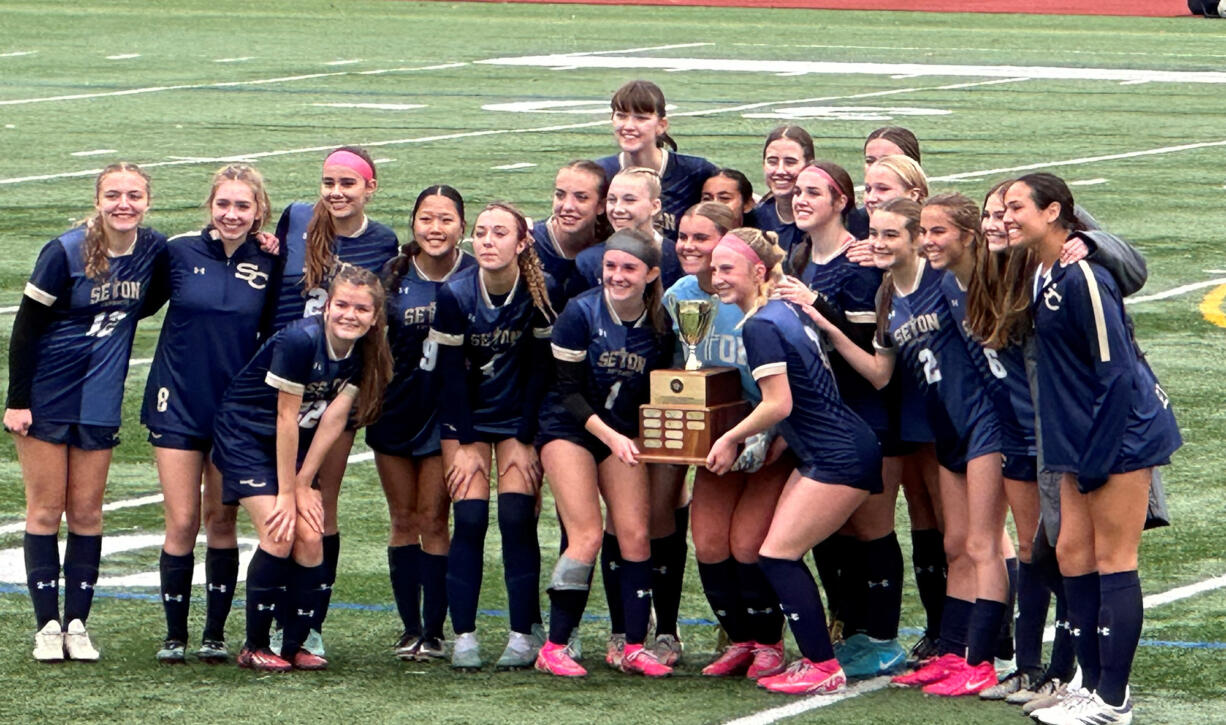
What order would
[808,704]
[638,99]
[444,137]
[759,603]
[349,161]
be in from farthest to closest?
[444,137] < [638,99] < [349,161] < [759,603] < [808,704]

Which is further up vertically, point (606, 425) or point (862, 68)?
point (862, 68)

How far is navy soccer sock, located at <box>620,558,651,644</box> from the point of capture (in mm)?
8375

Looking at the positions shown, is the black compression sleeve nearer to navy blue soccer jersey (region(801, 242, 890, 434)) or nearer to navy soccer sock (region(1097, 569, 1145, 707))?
navy blue soccer jersey (region(801, 242, 890, 434))

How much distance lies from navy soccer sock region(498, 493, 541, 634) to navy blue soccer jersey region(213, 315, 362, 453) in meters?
0.72

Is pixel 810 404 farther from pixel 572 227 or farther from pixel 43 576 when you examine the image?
pixel 43 576

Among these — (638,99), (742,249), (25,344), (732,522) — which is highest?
(638,99)

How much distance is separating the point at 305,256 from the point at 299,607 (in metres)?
1.31

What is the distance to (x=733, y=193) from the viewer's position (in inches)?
367

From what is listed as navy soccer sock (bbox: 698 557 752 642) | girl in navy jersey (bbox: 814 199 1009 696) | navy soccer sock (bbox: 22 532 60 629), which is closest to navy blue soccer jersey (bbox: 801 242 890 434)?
girl in navy jersey (bbox: 814 199 1009 696)

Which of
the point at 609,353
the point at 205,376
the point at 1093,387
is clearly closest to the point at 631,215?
the point at 609,353

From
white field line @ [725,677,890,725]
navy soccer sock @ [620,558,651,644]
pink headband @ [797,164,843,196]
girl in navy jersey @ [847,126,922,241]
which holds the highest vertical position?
girl in navy jersey @ [847,126,922,241]

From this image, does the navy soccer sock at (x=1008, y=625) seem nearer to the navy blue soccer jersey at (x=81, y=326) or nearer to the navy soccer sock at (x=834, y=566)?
the navy soccer sock at (x=834, y=566)

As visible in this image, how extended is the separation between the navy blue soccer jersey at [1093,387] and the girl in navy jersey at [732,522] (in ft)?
3.77

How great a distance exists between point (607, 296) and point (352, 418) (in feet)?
3.37
